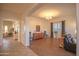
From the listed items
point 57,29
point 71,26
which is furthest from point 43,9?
point 71,26

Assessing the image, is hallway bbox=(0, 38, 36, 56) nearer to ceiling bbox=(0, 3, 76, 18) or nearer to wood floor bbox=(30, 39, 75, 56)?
wood floor bbox=(30, 39, 75, 56)

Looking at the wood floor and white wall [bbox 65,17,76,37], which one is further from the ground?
white wall [bbox 65,17,76,37]

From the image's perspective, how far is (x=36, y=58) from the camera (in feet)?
8.04

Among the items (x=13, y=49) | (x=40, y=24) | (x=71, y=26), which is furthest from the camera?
(x=40, y=24)

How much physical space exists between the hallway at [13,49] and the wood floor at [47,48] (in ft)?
0.38

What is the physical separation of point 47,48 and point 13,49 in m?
0.57

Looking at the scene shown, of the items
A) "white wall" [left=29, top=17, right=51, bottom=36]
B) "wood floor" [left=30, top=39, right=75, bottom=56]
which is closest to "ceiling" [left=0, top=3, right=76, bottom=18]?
"white wall" [left=29, top=17, right=51, bottom=36]

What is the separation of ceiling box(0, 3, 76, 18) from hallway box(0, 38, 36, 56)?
531 millimetres

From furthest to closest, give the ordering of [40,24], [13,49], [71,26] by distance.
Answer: [40,24], [13,49], [71,26]

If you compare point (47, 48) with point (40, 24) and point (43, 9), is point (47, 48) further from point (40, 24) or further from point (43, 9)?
point (43, 9)

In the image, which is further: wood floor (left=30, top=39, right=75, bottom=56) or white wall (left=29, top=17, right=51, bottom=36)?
white wall (left=29, top=17, right=51, bottom=36)

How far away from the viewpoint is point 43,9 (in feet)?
8.57

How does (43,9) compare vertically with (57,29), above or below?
above

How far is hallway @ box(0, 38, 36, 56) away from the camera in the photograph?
2454 millimetres
